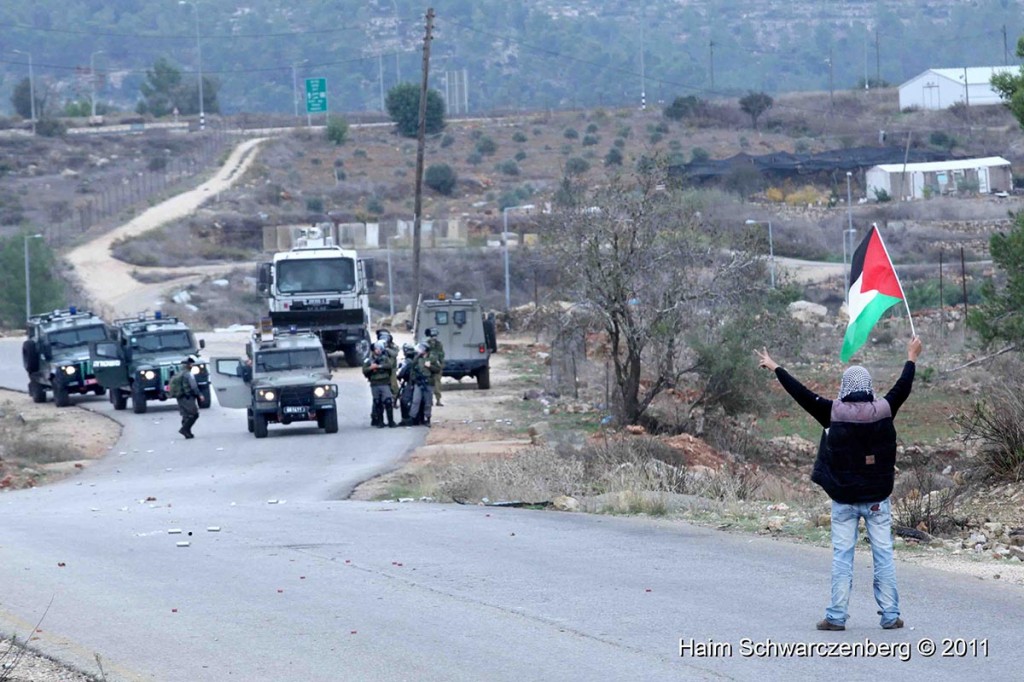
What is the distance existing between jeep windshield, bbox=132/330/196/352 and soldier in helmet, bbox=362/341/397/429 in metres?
8.40

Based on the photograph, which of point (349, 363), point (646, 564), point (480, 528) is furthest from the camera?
point (349, 363)

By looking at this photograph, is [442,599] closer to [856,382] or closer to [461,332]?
[856,382]

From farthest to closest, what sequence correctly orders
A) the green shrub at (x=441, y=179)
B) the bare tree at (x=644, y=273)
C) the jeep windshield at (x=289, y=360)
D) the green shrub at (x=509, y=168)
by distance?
the green shrub at (x=509, y=168)
the green shrub at (x=441, y=179)
the jeep windshield at (x=289, y=360)
the bare tree at (x=644, y=273)

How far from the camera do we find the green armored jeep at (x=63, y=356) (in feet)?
120

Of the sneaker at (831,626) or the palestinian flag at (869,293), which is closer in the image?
the sneaker at (831,626)

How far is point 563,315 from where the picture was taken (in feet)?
98.4

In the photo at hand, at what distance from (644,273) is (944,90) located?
91338 millimetres

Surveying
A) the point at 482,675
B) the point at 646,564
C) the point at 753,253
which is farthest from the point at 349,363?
the point at 482,675

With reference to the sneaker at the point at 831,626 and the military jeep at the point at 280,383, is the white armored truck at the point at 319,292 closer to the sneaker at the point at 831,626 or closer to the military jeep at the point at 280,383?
the military jeep at the point at 280,383

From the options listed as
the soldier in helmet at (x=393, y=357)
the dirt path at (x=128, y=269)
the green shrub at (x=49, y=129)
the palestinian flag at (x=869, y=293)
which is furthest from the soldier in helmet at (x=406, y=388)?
the green shrub at (x=49, y=129)

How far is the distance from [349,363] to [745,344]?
61.9ft

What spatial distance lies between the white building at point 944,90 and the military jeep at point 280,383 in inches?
3444

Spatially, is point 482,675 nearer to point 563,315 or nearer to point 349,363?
point 563,315

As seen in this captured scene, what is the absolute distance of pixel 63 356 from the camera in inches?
1465
